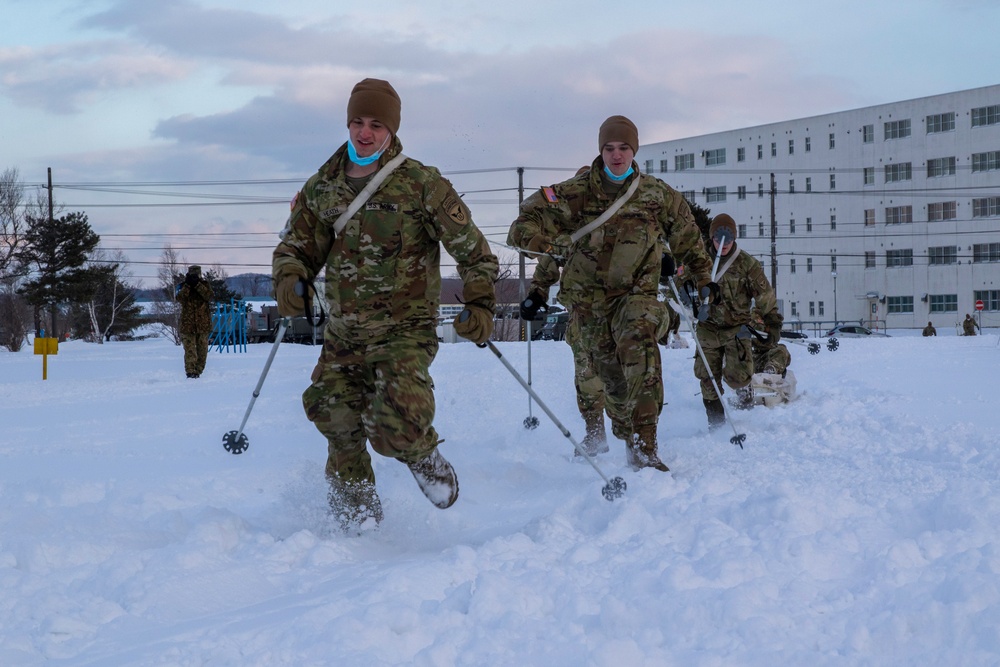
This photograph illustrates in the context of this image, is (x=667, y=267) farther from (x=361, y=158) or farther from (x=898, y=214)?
(x=898, y=214)

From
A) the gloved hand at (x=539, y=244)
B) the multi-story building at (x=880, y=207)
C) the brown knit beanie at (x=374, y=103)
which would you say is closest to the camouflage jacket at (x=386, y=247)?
the brown knit beanie at (x=374, y=103)

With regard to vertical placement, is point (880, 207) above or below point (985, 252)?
above

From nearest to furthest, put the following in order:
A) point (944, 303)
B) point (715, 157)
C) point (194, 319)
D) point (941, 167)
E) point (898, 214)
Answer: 1. point (194, 319)
2. point (944, 303)
3. point (941, 167)
4. point (898, 214)
5. point (715, 157)

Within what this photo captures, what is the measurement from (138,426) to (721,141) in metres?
59.8

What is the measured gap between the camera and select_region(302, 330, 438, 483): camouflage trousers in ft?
14.1

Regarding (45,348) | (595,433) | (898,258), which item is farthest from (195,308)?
(898,258)

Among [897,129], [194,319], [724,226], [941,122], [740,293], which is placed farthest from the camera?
[897,129]

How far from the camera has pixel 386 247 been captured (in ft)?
14.2

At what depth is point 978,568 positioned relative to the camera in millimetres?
3254

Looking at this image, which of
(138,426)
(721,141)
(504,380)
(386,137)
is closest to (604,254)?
(386,137)

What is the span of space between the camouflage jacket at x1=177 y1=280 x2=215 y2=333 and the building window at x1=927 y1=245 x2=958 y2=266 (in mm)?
49959

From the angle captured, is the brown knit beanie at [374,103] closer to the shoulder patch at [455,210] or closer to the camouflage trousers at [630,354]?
the shoulder patch at [455,210]

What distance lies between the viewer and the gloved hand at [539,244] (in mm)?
6070

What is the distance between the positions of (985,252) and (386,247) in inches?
2284
